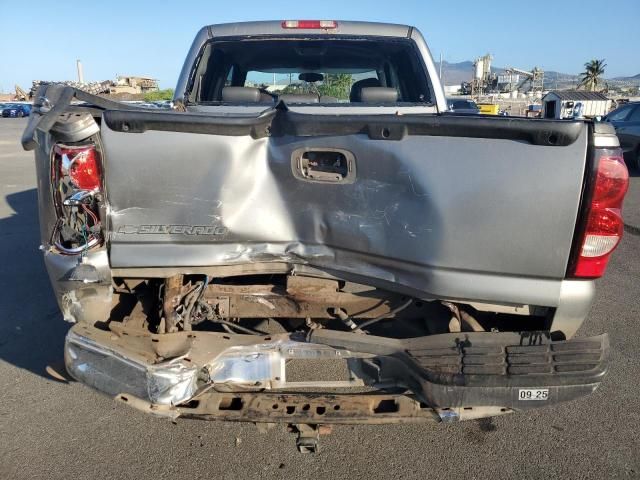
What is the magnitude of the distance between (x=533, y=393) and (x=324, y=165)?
1.32m

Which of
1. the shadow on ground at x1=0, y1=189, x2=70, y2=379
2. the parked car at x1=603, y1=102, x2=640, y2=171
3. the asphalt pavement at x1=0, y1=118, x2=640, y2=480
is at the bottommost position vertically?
the shadow on ground at x1=0, y1=189, x2=70, y2=379

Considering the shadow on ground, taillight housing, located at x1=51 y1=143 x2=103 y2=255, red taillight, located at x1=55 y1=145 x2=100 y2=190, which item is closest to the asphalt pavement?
the shadow on ground

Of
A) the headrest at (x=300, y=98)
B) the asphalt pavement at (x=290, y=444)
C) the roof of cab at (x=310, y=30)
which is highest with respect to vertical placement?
the roof of cab at (x=310, y=30)

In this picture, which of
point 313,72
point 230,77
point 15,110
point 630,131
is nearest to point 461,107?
point 630,131

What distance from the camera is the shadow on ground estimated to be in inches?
157

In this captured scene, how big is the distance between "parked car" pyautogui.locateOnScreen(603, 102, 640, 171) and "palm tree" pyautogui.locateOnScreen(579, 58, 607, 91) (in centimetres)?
7145

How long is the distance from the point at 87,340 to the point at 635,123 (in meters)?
14.1

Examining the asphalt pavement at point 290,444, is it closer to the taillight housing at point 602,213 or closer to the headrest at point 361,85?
the taillight housing at point 602,213

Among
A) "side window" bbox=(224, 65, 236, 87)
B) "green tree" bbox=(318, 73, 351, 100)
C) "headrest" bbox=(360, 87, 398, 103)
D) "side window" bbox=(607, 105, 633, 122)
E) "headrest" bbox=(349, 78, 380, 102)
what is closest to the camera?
"headrest" bbox=(360, 87, 398, 103)

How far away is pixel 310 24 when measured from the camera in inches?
161

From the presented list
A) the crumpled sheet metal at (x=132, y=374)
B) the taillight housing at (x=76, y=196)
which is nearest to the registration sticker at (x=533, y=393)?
the crumpled sheet metal at (x=132, y=374)

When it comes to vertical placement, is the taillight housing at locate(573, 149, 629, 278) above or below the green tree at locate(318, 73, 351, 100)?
below

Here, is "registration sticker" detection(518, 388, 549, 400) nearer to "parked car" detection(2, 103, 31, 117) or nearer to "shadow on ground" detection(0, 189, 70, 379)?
"shadow on ground" detection(0, 189, 70, 379)

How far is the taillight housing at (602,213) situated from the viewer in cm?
220
